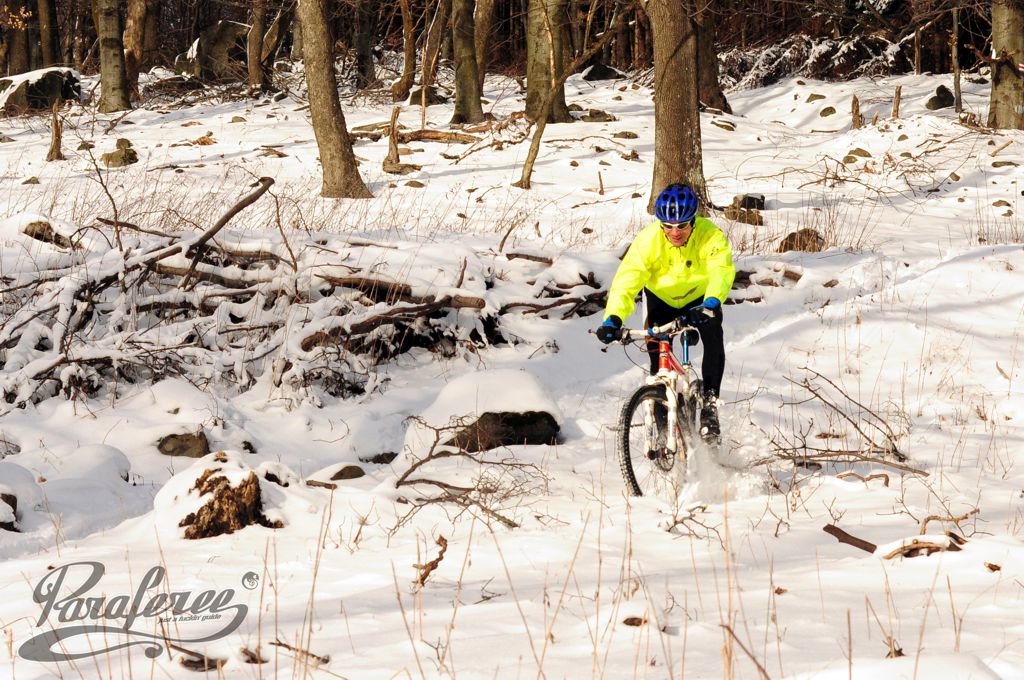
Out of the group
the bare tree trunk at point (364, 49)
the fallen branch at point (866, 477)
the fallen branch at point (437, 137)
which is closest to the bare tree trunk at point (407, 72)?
the bare tree trunk at point (364, 49)

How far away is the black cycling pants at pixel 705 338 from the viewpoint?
5.82 metres

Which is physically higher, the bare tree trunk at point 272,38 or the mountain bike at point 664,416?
Answer: the bare tree trunk at point 272,38

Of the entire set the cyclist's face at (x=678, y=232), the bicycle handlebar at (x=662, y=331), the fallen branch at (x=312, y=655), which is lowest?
the fallen branch at (x=312, y=655)

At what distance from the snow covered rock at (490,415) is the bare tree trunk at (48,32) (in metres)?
25.2

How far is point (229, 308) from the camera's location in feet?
25.5

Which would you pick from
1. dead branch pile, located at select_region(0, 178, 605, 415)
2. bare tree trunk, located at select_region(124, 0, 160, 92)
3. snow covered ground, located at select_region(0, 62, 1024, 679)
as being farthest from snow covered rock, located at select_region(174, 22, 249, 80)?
dead branch pile, located at select_region(0, 178, 605, 415)

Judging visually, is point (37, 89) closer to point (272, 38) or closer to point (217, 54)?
point (217, 54)

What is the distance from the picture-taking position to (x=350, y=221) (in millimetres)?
12109

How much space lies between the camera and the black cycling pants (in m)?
5.82

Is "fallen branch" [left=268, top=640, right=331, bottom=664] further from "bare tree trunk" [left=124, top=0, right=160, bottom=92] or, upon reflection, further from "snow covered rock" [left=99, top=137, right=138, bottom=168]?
"bare tree trunk" [left=124, top=0, right=160, bottom=92]

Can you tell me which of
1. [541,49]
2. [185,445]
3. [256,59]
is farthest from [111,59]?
[185,445]

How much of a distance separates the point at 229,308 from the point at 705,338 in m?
4.10

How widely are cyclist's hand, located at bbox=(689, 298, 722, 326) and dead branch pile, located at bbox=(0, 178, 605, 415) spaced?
3.07 m

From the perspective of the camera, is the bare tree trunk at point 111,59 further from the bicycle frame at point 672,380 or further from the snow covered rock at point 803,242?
the bicycle frame at point 672,380
